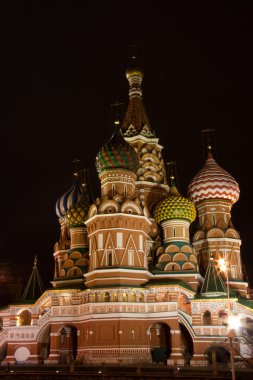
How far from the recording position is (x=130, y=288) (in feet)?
103

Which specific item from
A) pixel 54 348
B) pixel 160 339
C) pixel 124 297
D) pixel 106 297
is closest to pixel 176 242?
pixel 160 339

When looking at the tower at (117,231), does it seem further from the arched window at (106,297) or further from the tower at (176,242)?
the tower at (176,242)

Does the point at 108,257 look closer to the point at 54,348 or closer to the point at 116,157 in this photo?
the point at 54,348

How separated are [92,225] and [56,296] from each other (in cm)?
537

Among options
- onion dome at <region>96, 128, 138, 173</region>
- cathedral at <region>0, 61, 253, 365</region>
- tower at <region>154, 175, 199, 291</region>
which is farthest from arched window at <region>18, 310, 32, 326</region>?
onion dome at <region>96, 128, 138, 173</region>

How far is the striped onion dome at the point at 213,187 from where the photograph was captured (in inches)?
1684

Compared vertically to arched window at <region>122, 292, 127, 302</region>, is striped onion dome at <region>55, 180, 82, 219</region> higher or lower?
higher

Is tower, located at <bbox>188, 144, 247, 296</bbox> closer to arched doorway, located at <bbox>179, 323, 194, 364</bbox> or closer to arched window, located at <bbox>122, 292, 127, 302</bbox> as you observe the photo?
arched doorway, located at <bbox>179, 323, 194, 364</bbox>

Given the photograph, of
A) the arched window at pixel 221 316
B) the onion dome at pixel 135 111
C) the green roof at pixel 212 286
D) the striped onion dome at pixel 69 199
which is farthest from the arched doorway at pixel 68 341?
the onion dome at pixel 135 111

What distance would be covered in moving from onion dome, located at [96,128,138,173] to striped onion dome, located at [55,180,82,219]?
751 cm

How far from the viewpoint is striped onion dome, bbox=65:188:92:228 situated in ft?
129

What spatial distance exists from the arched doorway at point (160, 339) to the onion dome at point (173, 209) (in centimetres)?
824

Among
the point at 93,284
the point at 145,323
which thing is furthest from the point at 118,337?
the point at 93,284

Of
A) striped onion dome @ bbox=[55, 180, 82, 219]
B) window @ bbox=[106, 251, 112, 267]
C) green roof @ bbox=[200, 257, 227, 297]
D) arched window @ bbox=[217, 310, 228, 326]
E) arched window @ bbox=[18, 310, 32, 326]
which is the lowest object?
arched window @ bbox=[217, 310, 228, 326]
